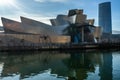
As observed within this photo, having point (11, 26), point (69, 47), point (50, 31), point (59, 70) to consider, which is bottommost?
point (59, 70)

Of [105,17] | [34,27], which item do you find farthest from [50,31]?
[105,17]

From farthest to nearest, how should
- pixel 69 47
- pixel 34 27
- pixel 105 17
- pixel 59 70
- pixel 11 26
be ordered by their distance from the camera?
pixel 105 17 < pixel 34 27 < pixel 11 26 < pixel 69 47 < pixel 59 70

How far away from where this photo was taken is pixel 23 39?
62.9m

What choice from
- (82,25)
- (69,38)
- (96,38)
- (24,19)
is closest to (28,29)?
(24,19)

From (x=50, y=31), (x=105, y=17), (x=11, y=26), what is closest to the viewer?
(x=11, y=26)

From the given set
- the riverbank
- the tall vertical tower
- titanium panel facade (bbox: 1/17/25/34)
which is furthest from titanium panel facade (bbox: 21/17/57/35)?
the tall vertical tower

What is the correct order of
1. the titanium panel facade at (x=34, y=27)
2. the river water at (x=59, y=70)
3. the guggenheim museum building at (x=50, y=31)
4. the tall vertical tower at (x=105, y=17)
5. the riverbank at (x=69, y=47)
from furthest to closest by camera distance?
the tall vertical tower at (x=105, y=17) → the titanium panel facade at (x=34, y=27) → the guggenheim museum building at (x=50, y=31) → the riverbank at (x=69, y=47) → the river water at (x=59, y=70)

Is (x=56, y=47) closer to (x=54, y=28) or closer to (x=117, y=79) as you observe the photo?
(x=54, y=28)

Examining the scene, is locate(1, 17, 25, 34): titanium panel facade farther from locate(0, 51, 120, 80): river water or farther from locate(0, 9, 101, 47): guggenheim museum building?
locate(0, 51, 120, 80): river water

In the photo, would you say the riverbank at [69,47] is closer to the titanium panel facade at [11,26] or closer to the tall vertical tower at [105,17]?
the titanium panel facade at [11,26]

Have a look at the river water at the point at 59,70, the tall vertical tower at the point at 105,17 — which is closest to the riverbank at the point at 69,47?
the river water at the point at 59,70

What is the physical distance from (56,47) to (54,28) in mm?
27534

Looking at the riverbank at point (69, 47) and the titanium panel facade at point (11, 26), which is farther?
the titanium panel facade at point (11, 26)

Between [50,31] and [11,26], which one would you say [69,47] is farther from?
[11,26]
